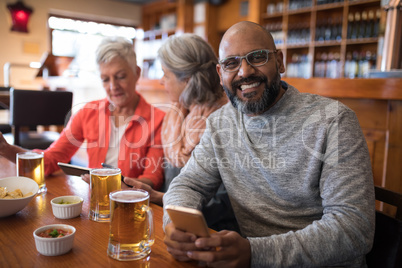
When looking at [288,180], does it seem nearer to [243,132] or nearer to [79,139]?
[243,132]

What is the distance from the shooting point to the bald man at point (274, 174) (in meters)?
0.82

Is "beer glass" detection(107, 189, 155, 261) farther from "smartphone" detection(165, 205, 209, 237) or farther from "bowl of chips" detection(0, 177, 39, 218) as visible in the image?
"bowl of chips" detection(0, 177, 39, 218)

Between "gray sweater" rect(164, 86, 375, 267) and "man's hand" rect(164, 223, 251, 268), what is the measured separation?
0.05 metres

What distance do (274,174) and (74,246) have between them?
0.62 meters

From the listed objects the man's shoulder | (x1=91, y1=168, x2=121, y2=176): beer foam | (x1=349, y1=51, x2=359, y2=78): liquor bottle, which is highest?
(x1=349, y1=51, x2=359, y2=78): liquor bottle

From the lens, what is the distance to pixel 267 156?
3.67ft

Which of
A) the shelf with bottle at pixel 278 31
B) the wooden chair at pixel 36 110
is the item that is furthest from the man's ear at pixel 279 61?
the shelf with bottle at pixel 278 31

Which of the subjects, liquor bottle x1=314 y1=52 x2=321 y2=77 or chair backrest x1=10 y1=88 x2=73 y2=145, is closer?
chair backrest x1=10 y1=88 x2=73 y2=145

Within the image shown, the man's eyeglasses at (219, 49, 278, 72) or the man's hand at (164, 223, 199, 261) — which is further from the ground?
the man's eyeglasses at (219, 49, 278, 72)

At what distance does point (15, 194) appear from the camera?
1.00m

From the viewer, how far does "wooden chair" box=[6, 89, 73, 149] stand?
264 centimetres

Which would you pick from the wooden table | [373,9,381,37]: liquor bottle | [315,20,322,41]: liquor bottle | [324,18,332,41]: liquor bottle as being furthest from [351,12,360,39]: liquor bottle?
the wooden table

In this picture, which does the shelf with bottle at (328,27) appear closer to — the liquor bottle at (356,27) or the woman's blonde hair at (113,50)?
the liquor bottle at (356,27)

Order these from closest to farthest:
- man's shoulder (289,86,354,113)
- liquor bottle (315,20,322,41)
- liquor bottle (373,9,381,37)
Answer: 1. man's shoulder (289,86,354,113)
2. liquor bottle (373,9,381,37)
3. liquor bottle (315,20,322,41)
